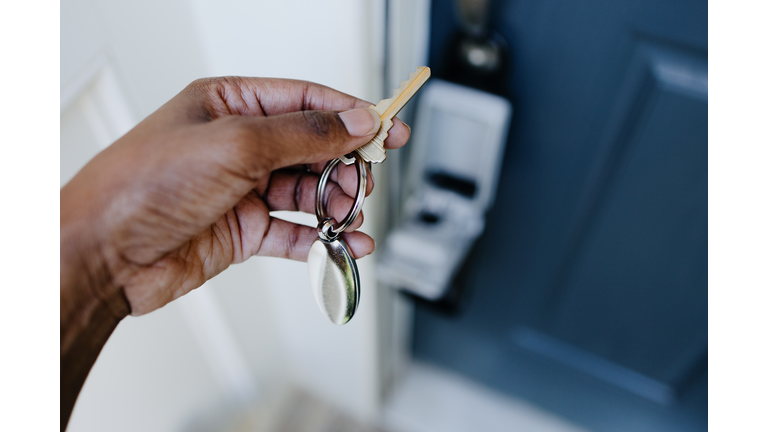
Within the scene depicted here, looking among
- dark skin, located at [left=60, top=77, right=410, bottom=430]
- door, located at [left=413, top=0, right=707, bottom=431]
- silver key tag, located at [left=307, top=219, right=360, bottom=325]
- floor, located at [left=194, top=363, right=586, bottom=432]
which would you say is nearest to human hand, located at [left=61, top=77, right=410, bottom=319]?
dark skin, located at [left=60, top=77, right=410, bottom=430]

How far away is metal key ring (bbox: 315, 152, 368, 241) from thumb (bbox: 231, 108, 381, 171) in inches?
1.5

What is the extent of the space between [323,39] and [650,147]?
40 cm

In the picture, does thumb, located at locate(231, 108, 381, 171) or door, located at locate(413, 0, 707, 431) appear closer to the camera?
thumb, located at locate(231, 108, 381, 171)

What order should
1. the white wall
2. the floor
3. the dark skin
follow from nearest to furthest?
the dark skin → the white wall → the floor

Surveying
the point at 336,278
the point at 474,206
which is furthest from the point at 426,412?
the point at 336,278

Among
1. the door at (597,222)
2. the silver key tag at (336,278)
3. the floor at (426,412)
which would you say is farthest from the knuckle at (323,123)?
the floor at (426,412)

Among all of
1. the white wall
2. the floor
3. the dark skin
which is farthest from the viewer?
the floor

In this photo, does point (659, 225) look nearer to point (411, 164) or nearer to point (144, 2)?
point (411, 164)

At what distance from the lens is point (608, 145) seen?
0.60 m

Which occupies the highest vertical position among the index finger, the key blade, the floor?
the key blade

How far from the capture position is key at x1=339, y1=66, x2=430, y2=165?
15.4 inches

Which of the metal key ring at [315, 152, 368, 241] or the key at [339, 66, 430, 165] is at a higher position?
the key at [339, 66, 430, 165]

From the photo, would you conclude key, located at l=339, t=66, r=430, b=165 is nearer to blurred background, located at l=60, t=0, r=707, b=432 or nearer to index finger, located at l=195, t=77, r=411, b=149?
index finger, located at l=195, t=77, r=411, b=149

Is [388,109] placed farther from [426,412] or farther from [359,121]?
[426,412]
